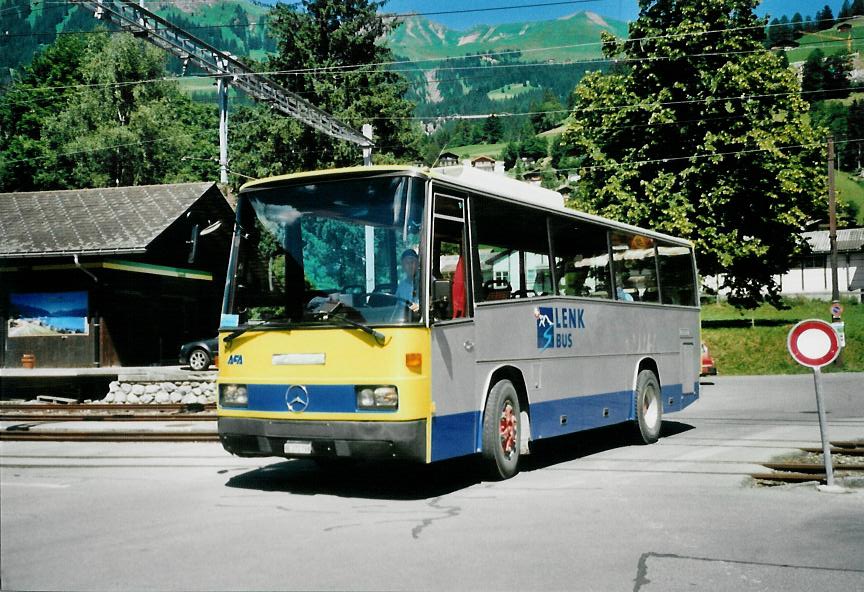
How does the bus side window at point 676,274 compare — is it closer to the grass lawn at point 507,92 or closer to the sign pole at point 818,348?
the sign pole at point 818,348

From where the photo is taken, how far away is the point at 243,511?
8.02 m

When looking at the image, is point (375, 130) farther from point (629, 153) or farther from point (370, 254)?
point (370, 254)

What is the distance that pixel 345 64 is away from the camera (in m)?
57.4

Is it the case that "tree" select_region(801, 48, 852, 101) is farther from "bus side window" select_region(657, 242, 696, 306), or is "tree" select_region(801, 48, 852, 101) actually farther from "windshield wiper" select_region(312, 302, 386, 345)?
"windshield wiper" select_region(312, 302, 386, 345)

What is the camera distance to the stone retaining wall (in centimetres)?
2395

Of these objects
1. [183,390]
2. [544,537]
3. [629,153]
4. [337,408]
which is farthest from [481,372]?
[629,153]

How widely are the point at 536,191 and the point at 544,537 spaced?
6.02m

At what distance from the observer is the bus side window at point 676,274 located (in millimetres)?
15281

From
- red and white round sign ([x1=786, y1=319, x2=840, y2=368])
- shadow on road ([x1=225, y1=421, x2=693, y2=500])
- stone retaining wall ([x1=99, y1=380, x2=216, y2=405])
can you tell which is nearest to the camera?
shadow on road ([x1=225, y1=421, x2=693, y2=500])

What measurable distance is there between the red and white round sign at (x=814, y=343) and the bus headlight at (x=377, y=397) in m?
4.37

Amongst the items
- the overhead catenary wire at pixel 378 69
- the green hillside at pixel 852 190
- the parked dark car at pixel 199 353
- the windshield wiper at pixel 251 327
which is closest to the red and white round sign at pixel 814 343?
the windshield wiper at pixel 251 327

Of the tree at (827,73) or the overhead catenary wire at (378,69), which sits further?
the tree at (827,73)

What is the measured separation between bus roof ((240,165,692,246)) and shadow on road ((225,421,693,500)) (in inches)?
113

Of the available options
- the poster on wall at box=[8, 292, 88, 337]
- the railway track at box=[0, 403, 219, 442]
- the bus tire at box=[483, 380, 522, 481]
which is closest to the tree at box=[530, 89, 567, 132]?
the poster on wall at box=[8, 292, 88, 337]
